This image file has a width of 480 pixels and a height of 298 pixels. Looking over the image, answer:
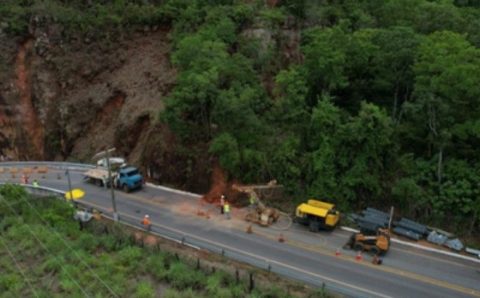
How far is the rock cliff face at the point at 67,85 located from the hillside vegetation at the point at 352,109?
8.28 meters

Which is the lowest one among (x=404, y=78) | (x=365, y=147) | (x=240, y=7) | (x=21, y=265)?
(x=21, y=265)

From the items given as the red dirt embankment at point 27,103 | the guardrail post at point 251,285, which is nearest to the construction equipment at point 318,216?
the guardrail post at point 251,285

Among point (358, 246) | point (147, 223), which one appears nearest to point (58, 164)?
point (147, 223)

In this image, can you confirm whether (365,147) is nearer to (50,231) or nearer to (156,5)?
(50,231)

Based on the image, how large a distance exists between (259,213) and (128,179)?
10.2 m

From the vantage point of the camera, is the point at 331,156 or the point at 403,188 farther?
the point at 331,156

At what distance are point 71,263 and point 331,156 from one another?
1668 centimetres

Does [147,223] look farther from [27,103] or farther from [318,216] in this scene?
[27,103]

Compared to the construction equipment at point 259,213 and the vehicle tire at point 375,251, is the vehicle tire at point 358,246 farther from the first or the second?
the construction equipment at point 259,213

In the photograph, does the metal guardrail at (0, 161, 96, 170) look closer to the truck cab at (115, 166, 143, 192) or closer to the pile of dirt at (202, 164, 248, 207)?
the truck cab at (115, 166, 143, 192)

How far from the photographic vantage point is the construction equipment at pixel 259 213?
30656mm

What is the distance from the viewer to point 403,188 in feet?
96.7

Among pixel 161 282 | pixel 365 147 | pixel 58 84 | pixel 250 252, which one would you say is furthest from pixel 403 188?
pixel 58 84

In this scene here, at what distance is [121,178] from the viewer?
35.5m
